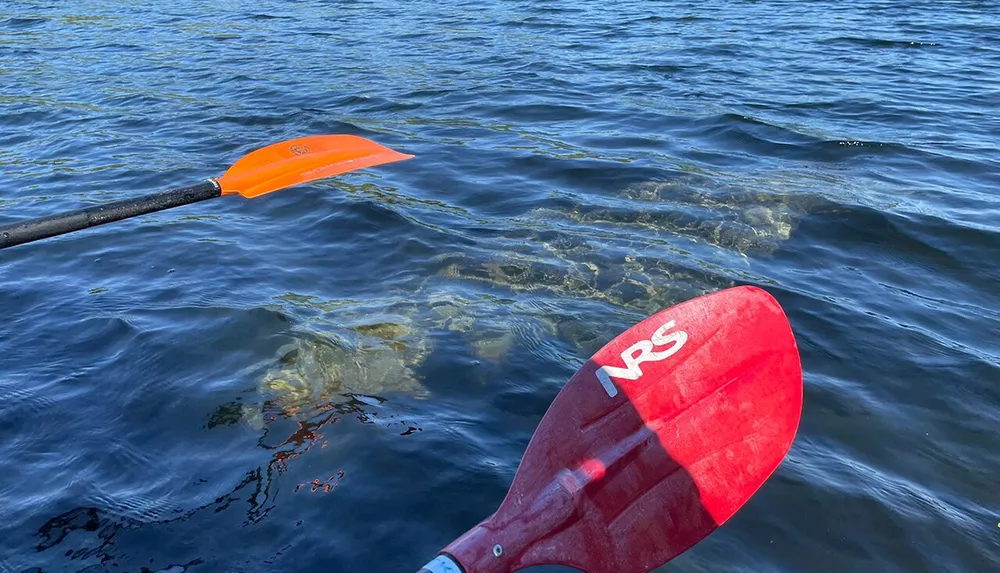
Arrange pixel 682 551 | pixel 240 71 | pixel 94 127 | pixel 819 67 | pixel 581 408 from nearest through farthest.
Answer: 1. pixel 682 551
2. pixel 581 408
3. pixel 94 127
4. pixel 819 67
5. pixel 240 71

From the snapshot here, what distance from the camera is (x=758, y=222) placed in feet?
20.4

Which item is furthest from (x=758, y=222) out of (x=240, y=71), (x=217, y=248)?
(x=240, y=71)

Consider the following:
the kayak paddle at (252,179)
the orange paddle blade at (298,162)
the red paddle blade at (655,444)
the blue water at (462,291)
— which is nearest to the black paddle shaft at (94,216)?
the kayak paddle at (252,179)

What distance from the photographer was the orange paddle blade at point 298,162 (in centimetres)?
476

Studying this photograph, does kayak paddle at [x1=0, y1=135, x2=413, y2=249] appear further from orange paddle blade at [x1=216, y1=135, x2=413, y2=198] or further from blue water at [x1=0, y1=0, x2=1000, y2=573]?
blue water at [x1=0, y1=0, x2=1000, y2=573]

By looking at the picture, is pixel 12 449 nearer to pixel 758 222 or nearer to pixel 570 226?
pixel 570 226

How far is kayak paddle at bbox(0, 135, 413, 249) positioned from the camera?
361 centimetres

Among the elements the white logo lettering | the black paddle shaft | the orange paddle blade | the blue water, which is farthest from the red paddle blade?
the orange paddle blade

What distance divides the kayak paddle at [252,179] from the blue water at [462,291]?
2.81 ft

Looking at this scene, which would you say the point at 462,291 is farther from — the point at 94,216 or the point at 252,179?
the point at 94,216

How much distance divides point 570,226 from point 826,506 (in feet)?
10.6

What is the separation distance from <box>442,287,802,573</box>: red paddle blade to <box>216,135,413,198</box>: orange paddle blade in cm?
226

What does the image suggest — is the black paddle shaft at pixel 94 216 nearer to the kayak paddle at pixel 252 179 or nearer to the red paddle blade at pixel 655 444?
the kayak paddle at pixel 252 179

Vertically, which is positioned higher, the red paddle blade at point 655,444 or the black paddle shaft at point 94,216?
the black paddle shaft at point 94,216
